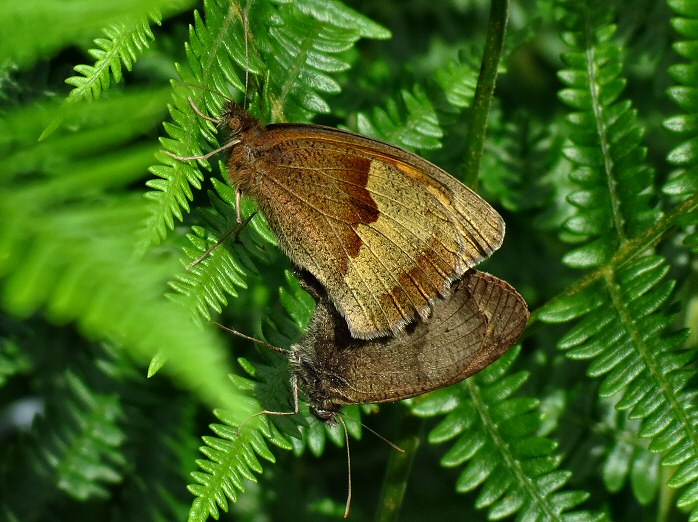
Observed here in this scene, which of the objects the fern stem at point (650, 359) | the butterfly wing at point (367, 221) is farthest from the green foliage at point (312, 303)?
the butterfly wing at point (367, 221)

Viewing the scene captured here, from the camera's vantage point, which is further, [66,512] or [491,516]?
[66,512]

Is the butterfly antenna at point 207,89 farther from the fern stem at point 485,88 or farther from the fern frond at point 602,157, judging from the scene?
the fern frond at point 602,157

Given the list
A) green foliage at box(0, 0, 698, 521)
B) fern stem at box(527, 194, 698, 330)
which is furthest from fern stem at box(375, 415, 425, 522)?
fern stem at box(527, 194, 698, 330)

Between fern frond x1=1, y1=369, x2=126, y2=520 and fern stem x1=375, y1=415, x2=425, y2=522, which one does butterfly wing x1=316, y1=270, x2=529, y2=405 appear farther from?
fern frond x1=1, y1=369, x2=126, y2=520

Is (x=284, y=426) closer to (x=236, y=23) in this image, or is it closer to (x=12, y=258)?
(x=236, y=23)

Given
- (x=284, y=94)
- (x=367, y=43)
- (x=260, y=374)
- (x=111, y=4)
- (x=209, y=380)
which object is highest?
(x=111, y=4)

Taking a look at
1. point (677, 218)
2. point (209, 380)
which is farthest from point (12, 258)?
point (677, 218)

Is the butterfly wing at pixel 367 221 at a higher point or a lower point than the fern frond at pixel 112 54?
lower
